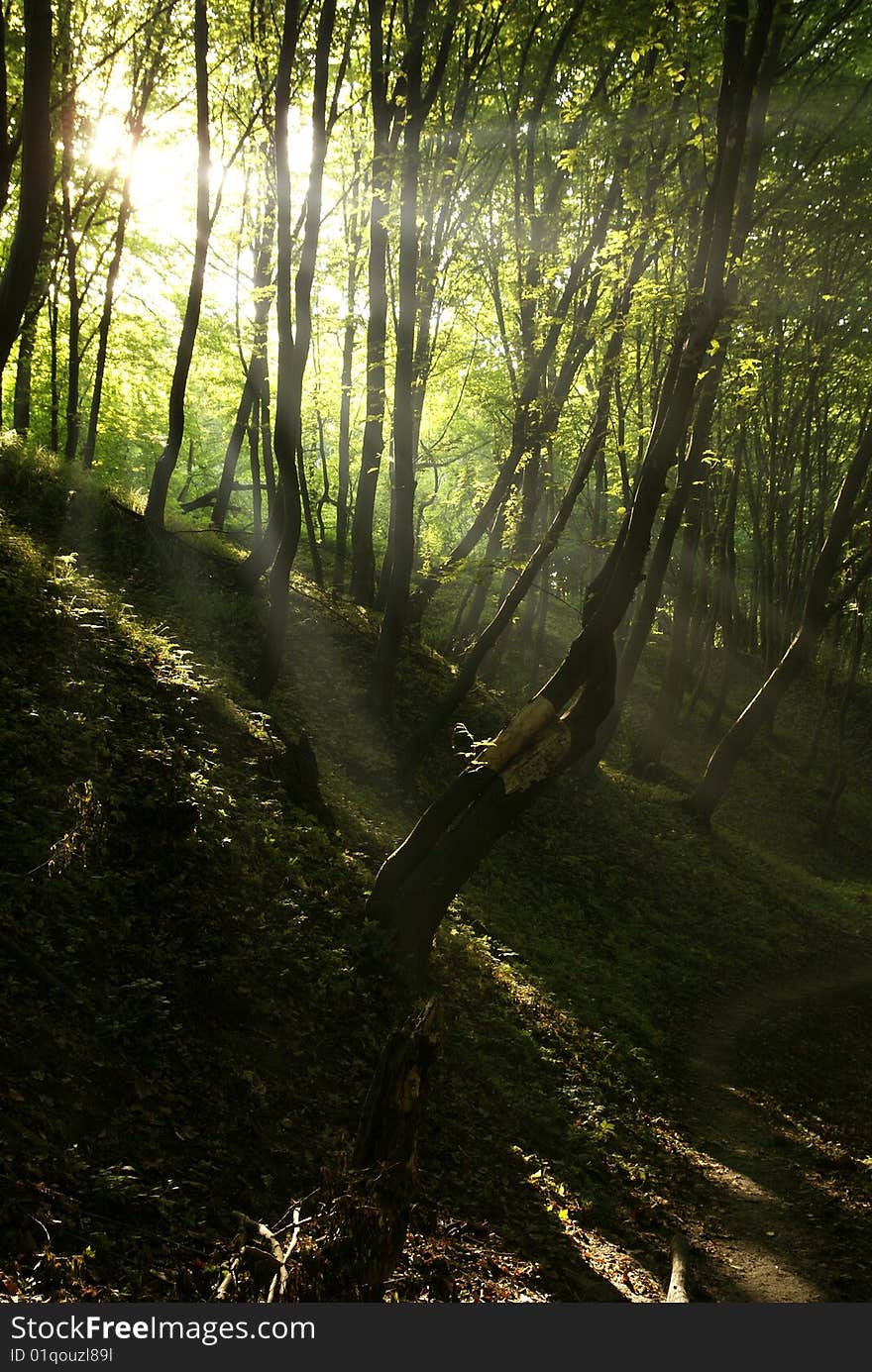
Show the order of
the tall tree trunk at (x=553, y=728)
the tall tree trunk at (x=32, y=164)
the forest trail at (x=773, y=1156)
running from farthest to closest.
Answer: the tall tree trunk at (x=553, y=728)
the tall tree trunk at (x=32, y=164)
the forest trail at (x=773, y=1156)

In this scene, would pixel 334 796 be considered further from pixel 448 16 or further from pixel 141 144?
pixel 141 144

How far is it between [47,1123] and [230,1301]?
147 centimetres

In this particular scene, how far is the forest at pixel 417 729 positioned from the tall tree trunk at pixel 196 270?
7cm

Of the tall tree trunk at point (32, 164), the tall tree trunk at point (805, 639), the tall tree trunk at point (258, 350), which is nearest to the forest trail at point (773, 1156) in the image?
the tall tree trunk at point (805, 639)

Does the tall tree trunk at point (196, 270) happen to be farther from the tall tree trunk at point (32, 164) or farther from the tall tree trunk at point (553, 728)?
the tall tree trunk at point (553, 728)

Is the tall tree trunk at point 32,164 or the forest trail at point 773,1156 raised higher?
the tall tree trunk at point 32,164

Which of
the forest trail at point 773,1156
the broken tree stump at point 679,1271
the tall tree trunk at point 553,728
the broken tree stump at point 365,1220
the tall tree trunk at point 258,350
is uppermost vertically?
the tall tree trunk at point 258,350

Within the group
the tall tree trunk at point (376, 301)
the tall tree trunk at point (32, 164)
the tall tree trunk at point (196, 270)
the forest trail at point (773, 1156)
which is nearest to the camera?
the forest trail at point (773, 1156)

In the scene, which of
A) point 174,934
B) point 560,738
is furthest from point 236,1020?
point 560,738

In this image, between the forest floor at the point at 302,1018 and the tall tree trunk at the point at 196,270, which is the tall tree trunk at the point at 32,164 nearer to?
the forest floor at the point at 302,1018

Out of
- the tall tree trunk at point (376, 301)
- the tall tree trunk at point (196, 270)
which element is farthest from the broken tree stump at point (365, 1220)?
the tall tree trunk at point (196, 270)

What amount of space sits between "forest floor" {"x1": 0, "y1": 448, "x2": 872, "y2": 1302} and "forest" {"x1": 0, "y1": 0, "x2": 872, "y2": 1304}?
0.04 metres

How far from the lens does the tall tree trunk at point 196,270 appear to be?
1170cm

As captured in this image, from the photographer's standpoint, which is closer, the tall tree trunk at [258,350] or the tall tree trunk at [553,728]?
the tall tree trunk at [553,728]
